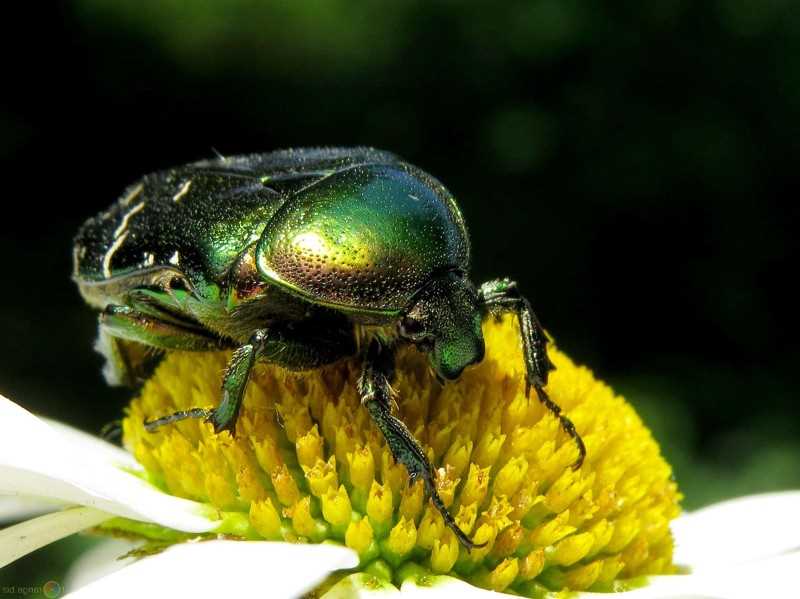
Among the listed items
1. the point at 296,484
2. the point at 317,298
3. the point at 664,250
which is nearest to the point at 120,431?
the point at 296,484

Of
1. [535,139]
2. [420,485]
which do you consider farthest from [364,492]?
[535,139]

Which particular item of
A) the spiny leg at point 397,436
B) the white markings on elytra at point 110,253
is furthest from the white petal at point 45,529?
the spiny leg at point 397,436

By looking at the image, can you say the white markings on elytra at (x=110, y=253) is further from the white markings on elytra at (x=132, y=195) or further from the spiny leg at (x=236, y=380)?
the spiny leg at (x=236, y=380)

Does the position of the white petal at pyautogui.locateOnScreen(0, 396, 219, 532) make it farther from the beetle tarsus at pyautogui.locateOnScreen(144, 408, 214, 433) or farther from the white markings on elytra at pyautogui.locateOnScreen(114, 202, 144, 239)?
the white markings on elytra at pyautogui.locateOnScreen(114, 202, 144, 239)

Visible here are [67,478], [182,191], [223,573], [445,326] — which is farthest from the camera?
[182,191]

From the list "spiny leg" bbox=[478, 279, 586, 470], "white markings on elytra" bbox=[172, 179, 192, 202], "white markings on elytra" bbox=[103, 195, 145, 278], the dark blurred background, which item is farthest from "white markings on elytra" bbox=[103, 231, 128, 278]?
the dark blurred background

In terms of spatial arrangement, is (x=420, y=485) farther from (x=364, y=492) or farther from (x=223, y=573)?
(x=223, y=573)
